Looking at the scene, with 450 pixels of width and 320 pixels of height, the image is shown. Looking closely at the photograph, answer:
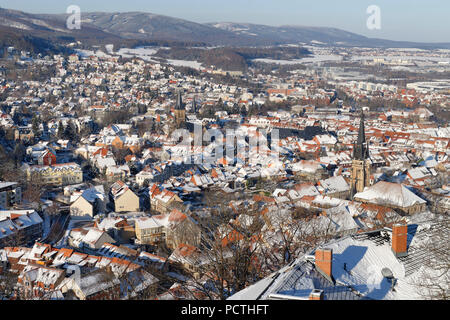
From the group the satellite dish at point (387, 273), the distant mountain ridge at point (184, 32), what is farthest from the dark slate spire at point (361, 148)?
the distant mountain ridge at point (184, 32)

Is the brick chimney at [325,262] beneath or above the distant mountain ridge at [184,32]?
beneath

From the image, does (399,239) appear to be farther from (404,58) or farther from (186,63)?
(404,58)

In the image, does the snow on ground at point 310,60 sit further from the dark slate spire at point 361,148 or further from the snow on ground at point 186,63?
the dark slate spire at point 361,148

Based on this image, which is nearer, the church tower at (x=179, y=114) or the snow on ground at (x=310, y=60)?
the church tower at (x=179, y=114)

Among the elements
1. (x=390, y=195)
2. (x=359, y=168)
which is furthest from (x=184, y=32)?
(x=390, y=195)

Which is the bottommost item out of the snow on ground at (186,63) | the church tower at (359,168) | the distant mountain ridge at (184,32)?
the church tower at (359,168)

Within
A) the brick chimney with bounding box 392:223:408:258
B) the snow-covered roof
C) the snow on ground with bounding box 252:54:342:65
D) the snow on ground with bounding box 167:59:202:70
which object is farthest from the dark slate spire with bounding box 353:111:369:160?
the snow on ground with bounding box 252:54:342:65
